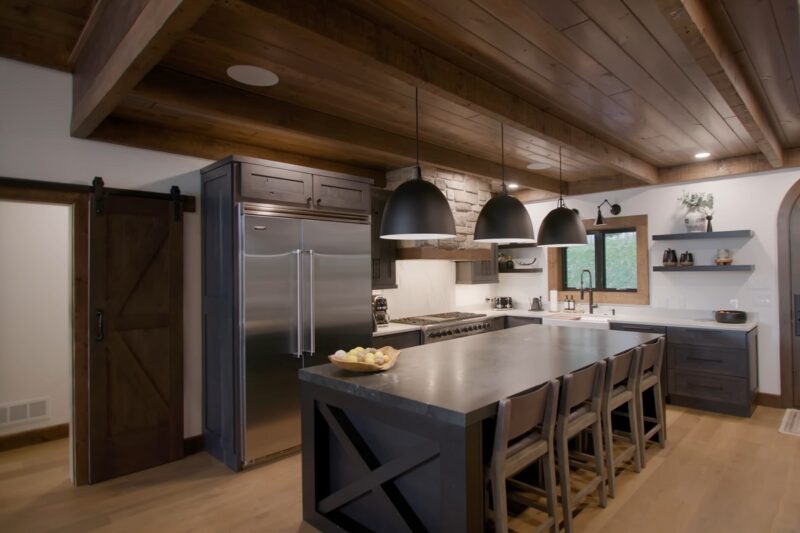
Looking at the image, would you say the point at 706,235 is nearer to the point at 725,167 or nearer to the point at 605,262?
the point at 725,167

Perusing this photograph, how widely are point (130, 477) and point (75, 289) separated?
1.38 metres

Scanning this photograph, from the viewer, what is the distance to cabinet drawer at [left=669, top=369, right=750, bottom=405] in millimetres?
4297

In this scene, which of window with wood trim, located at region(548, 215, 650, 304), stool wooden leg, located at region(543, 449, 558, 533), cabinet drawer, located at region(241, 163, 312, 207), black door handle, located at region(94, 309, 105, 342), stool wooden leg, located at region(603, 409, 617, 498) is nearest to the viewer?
stool wooden leg, located at region(543, 449, 558, 533)

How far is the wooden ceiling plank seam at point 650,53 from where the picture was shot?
77.9 inches

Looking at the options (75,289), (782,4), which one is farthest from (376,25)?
(75,289)

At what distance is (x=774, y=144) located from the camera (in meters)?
3.87

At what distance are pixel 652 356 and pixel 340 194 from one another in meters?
2.80

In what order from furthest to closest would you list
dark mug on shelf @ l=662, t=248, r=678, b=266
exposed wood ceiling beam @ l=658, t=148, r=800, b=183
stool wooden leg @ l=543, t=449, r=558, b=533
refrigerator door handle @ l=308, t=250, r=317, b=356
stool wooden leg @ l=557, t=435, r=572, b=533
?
dark mug on shelf @ l=662, t=248, r=678, b=266, exposed wood ceiling beam @ l=658, t=148, r=800, b=183, refrigerator door handle @ l=308, t=250, r=317, b=356, stool wooden leg @ l=557, t=435, r=572, b=533, stool wooden leg @ l=543, t=449, r=558, b=533

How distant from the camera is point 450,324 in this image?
4855 millimetres

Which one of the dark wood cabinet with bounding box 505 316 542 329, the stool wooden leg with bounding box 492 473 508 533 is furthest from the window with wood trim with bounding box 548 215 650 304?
the stool wooden leg with bounding box 492 473 508 533

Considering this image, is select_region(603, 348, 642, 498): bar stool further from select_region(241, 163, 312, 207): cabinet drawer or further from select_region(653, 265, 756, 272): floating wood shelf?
select_region(241, 163, 312, 207): cabinet drawer

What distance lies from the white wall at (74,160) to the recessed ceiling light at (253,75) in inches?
50.1

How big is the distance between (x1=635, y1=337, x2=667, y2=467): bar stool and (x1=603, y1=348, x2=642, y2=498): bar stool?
75mm

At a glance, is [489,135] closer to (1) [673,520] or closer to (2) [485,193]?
(2) [485,193]
